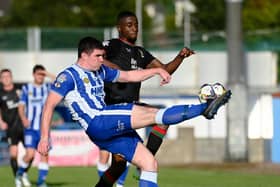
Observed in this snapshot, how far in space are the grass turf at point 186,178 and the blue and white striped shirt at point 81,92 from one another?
21.2 feet

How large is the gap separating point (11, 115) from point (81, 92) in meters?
10.2

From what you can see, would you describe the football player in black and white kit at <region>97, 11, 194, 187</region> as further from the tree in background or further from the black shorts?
the tree in background

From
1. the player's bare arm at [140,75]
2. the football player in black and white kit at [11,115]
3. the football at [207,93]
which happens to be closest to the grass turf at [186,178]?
the football player in black and white kit at [11,115]

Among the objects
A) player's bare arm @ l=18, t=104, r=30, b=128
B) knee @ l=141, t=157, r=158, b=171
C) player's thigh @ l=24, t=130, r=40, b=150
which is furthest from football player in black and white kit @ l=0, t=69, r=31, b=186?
knee @ l=141, t=157, r=158, b=171

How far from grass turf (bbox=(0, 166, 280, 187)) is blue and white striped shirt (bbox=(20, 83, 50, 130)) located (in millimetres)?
1241

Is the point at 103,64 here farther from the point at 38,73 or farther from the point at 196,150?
the point at 196,150

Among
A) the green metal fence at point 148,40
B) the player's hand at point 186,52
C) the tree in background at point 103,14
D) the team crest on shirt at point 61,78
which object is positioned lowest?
the team crest on shirt at point 61,78

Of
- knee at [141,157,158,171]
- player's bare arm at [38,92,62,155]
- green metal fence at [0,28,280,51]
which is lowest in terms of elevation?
knee at [141,157,158,171]

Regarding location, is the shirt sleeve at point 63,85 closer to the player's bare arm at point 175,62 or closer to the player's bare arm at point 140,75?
the player's bare arm at point 140,75

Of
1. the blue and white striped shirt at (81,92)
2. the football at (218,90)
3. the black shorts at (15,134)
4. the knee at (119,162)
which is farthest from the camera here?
the black shorts at (15,134)

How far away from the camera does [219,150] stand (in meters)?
34.0

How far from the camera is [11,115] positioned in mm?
22750

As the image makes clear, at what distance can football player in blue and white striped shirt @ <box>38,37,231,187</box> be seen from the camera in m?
12.4

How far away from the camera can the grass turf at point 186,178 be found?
19891 millimetres
